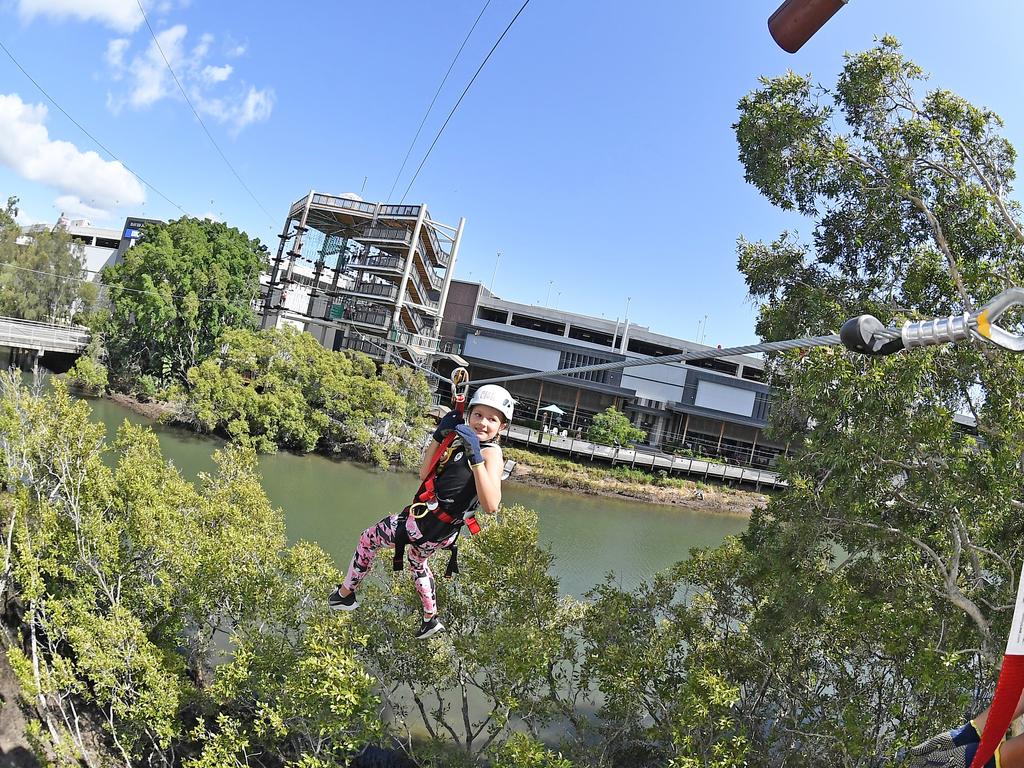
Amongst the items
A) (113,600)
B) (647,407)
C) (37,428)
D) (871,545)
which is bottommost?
(113,600)

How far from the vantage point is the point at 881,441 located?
20.0 ft

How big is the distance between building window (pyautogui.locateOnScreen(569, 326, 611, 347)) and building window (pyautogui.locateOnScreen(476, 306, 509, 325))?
11.8ft

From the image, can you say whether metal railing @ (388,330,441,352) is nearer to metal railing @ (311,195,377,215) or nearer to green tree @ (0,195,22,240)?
metal railing @ (311,195,377,215)

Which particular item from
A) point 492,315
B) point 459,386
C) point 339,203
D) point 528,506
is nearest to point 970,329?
point 459,386

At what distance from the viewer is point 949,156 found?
23.6 feet

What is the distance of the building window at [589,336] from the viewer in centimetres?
3738

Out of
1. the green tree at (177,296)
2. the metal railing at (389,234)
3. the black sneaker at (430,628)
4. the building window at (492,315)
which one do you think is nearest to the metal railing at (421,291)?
the metal railing at (389,234)

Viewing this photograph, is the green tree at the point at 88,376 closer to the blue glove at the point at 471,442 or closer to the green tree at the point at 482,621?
the green tree at the point at 482,621

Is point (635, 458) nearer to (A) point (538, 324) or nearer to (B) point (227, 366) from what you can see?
(A) point (538, 324)

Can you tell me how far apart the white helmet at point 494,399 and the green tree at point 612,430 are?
27738 millimetres

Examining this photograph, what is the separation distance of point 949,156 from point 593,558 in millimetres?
13492

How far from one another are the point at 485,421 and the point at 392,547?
1192 millimetres

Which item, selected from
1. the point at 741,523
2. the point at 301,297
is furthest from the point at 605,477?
the point at 301,297

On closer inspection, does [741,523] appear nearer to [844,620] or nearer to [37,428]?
[844,620]
